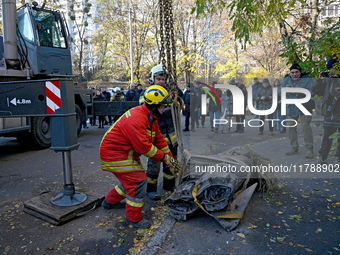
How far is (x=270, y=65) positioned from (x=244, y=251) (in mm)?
19465

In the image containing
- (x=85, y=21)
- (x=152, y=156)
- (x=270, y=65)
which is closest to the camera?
(x=152, y=156)

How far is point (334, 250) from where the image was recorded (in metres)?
2.73

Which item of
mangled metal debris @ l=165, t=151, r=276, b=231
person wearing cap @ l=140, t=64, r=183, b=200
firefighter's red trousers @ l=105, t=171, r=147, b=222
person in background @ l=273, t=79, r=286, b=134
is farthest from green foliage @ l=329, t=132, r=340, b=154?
firefighter's red trousers @ l=105, t=171, r=147, b=222

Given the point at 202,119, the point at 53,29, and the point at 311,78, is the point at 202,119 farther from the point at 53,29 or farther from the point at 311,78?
the point at 53,29

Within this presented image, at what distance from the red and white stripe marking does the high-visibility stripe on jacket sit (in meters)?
0.78

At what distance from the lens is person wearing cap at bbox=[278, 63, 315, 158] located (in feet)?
13.2

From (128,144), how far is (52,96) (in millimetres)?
1132

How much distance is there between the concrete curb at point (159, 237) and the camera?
282cm

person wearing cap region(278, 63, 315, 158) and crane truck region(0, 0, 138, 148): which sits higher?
crane truck region(0, 0, 138, 148)

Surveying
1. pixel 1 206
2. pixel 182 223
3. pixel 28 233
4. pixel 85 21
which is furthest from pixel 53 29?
pixel 85 21

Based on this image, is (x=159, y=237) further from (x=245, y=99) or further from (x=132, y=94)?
(x=132, y=94)

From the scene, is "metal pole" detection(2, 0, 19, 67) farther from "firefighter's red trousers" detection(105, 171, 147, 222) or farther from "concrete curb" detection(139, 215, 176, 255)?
"concrete curb" detection(139, 215, 176, 255)

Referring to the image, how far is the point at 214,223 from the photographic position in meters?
3.33

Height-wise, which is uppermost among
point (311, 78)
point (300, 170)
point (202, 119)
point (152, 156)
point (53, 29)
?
point (53, 29)
